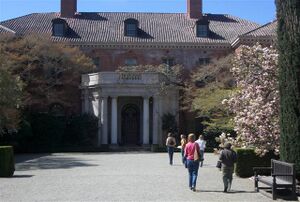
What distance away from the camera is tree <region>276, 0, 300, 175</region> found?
14.8m

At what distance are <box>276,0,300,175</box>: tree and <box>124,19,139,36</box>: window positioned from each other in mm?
37006

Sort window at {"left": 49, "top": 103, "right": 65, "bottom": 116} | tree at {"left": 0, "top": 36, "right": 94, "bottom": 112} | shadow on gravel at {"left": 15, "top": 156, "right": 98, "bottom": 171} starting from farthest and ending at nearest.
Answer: window at {"left": 49, "top": 103, "right": 65, "bottom": 116} → tree at {"left": 0, "top": 36, "right": 94, "bottom": 112} → shadow on gravel at {"left": 15, "top": 156, "right": 98, "bottom": 171}

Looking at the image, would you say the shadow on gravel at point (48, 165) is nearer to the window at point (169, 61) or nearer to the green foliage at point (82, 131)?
the green foliage at point (82, 131)

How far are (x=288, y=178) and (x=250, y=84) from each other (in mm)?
5031

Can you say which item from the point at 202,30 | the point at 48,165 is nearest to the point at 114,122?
the point at 202,30

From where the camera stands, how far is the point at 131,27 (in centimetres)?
5222

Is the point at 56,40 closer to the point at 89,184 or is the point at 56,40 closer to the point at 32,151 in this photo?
the point at 32,151

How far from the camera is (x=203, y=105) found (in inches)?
1560

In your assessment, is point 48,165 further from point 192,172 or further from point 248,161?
point 192,172

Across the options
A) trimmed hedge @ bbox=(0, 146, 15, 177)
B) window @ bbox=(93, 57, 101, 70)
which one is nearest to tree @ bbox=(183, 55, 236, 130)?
window @ bbox=(93, 57, 101, 70)

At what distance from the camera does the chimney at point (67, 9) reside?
178 feet

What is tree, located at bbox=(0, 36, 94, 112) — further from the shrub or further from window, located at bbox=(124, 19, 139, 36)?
the shrub

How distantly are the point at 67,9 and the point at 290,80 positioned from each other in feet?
138

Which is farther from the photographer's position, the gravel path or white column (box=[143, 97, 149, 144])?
white column (box=[143, 97, 149, 144])
